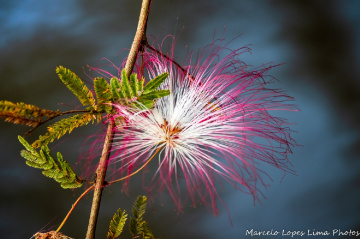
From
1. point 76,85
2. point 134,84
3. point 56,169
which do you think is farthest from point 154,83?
point 56,169

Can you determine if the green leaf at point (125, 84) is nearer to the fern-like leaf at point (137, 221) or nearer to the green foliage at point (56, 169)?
the green foliage at point (56, 169)

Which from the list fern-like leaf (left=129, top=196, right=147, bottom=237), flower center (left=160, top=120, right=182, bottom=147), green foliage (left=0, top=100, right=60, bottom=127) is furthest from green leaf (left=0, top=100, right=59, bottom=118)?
fern-like leaf (left=129, top=196, right=147, bottom=237)

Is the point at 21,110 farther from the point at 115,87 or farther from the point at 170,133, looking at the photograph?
the point at 170,133

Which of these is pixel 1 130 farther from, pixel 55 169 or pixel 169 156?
pixel 169 156

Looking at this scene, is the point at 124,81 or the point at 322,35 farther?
the point at 322,35

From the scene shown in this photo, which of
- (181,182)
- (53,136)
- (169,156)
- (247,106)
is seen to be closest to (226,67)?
(247,106)

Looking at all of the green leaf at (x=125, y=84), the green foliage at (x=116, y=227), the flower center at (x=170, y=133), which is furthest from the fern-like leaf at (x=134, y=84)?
the green foliage at (x=116, y=227)
